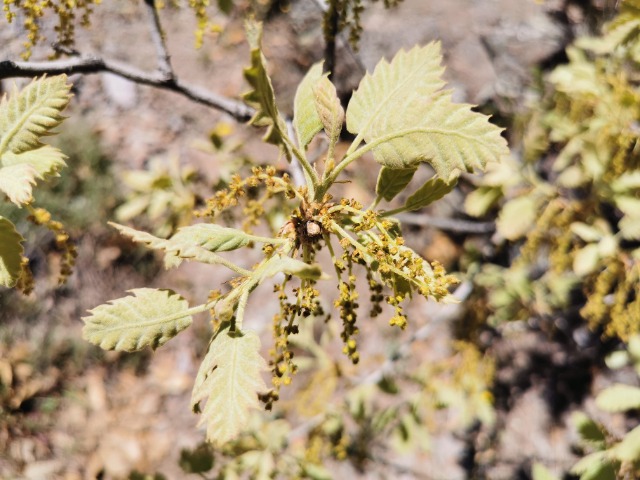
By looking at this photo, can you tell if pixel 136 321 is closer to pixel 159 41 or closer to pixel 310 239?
pixel 310 239

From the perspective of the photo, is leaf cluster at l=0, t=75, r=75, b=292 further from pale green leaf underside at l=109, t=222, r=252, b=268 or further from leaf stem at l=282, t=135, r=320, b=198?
leaf stem at l=282, t=135, r=320, b=198

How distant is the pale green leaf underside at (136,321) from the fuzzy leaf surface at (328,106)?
0.47 m

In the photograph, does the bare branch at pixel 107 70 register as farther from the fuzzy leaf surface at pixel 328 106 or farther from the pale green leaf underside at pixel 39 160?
the fuzzy leaf surface at pixel 328 106

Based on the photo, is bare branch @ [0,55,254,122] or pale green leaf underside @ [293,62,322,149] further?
bare branch @ [0,55,254,122]

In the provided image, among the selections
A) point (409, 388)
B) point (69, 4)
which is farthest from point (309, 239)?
point (409, 388)

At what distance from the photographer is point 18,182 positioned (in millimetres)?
887

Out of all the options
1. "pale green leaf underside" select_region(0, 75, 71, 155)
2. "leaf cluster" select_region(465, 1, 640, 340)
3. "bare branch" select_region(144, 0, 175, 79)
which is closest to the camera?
"pale green leaf underside" select_region(0, 75, 71, 155)

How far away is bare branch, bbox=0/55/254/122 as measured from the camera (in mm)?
1088

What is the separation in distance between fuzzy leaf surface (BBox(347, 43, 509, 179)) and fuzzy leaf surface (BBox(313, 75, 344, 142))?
0.05 meters

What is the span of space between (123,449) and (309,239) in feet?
9.70

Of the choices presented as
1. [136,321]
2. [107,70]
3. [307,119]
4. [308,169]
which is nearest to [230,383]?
[136,321]

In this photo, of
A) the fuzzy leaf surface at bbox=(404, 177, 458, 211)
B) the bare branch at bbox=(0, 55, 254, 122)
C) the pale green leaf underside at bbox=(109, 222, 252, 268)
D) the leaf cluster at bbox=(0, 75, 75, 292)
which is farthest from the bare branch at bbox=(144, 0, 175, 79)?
the fuzzy leaf surface at bbox=(404, 177, 458, 211)

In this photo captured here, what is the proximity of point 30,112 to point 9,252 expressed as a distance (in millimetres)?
293

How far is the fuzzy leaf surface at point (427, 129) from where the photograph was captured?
0.88 metres
